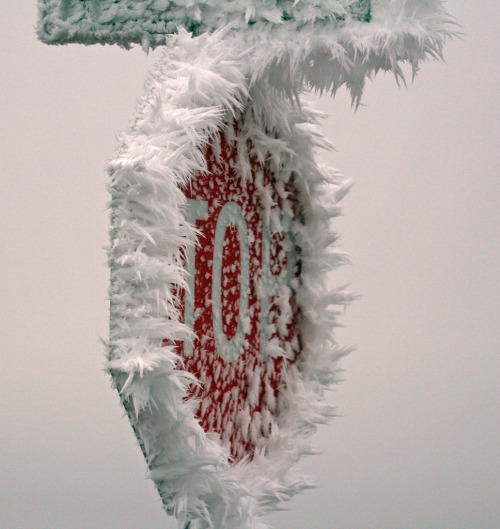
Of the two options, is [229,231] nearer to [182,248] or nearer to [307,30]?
[182,248]

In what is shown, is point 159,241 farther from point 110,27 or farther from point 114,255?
point 110,27

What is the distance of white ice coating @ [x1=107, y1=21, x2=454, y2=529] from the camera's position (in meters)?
1.71

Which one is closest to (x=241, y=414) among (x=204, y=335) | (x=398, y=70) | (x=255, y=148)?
(x=204, y=335)

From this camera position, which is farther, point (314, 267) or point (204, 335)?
point (314, 267)

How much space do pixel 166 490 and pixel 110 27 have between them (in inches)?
28.3

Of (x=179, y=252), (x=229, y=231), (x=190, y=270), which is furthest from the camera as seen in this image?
(x=229, y=231)

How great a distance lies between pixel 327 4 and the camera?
72.4 inches

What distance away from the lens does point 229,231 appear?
6.75 ft

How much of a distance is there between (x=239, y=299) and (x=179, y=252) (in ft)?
1.08

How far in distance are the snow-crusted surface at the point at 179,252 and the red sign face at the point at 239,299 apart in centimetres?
3

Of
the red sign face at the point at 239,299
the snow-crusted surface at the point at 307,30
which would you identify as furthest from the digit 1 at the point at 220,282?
the snow-crusted surface at the point at 307,30

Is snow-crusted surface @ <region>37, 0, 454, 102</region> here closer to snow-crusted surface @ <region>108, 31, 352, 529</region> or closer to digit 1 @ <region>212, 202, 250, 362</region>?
snow-crusted surface @ <region>108, 31, 352, 529</region>

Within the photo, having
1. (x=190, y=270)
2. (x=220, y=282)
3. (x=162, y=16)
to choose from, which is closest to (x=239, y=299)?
(x=220, y=282)

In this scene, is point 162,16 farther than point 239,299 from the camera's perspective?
No
